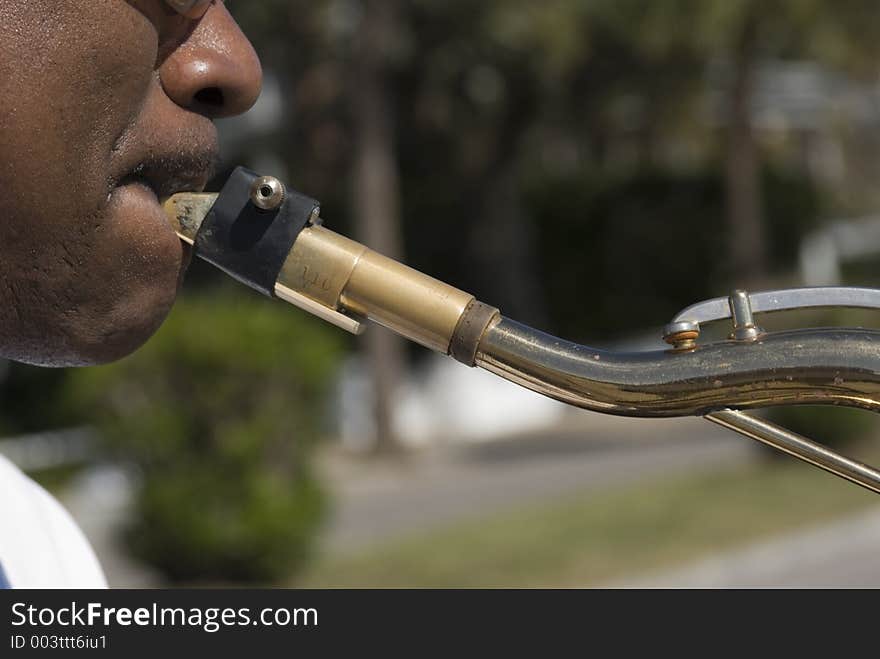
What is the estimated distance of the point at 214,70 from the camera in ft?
4.31

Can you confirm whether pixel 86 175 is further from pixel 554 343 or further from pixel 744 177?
pixel 744 177

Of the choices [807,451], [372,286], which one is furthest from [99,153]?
[807,451]

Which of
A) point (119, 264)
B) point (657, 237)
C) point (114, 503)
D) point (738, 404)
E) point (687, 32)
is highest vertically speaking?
point (657, 237)

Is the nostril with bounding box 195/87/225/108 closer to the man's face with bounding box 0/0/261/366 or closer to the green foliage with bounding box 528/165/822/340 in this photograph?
the man's face with bounding box 0/0/261/366

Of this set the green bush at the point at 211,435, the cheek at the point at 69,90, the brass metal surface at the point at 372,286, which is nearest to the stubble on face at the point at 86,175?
the cheek at the point at 69,90

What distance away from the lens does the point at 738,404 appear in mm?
1303

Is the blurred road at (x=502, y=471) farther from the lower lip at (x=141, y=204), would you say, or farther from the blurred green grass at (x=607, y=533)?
the lower lip at (x=141, y=204)

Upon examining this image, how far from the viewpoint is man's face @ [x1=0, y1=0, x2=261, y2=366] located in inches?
47.3

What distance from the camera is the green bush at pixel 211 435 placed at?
31.1 feet

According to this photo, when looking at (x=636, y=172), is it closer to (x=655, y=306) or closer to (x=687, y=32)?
(x=655, y=306)

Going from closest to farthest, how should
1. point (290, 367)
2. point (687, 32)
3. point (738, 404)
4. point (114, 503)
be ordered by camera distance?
point (738, 404)
point (290, 367)
point (114, 503)
point (687, 32)

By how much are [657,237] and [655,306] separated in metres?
1.18

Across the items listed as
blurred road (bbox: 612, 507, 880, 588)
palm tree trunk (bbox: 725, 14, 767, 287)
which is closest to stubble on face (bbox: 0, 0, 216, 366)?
blurred road (bbox: 612, 507, 880, 588)
